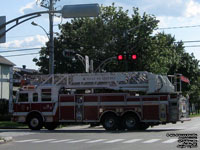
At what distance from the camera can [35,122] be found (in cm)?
2670

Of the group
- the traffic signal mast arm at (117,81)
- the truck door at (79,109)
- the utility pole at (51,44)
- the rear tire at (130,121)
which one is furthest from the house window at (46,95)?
the utility pole at (51,44)

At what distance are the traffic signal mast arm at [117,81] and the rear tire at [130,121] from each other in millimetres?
1708

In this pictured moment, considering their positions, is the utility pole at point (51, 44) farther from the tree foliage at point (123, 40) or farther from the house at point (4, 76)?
the house at point (4, 76)

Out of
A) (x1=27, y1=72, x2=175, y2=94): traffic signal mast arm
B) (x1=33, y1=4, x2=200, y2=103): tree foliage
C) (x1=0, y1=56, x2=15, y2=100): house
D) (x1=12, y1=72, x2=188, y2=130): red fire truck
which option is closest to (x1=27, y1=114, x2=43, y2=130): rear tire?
(x1=12, y1=72, x2=188, y2=130): red fire truck

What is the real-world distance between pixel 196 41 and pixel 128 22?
8.14m

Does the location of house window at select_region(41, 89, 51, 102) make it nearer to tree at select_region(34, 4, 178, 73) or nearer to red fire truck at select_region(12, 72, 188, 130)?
red fire truck at select_region(12, 72, 188, 130)

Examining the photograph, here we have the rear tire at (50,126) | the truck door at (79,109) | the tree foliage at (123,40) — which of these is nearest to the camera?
the truck door at (79,109)

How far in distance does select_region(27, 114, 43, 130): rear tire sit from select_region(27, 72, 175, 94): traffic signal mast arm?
215 cm

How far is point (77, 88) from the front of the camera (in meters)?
26.5

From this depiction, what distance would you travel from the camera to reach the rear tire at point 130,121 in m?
24.5

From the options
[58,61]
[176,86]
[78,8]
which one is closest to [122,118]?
[176,86]

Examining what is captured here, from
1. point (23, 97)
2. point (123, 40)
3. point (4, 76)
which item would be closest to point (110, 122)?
point (23, 97)

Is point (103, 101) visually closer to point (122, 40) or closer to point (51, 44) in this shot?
point (51, 44)

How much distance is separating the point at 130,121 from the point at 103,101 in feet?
6.94
